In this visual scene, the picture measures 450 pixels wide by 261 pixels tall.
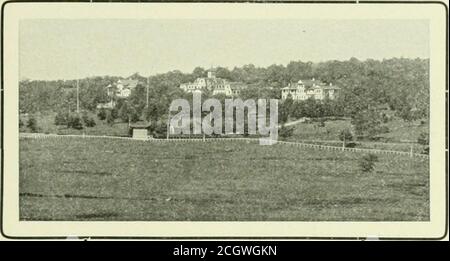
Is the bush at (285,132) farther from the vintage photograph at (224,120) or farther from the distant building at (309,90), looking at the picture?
the distant building at (309,90)

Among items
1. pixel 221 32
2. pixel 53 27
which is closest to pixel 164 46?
pixel 221 32

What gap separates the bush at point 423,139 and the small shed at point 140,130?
5.71ft

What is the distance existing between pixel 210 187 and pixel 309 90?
89 cm

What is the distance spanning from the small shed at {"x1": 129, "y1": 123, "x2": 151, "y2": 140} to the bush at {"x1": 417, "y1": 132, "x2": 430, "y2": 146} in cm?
174

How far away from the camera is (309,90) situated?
5.64 m

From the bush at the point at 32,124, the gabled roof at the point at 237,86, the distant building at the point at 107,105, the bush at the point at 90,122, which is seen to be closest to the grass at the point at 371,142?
the gabled roof at the point at 237,86

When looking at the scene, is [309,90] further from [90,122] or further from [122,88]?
[90,122]

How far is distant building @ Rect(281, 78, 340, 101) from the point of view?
18.4ft

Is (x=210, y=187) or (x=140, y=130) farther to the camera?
(x=140, y=130)

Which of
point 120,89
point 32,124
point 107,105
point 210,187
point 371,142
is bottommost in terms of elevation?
point 210,187

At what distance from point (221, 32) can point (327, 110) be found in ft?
2.78

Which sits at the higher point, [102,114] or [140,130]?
[102,114]

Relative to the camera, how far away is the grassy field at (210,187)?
18.2ft
